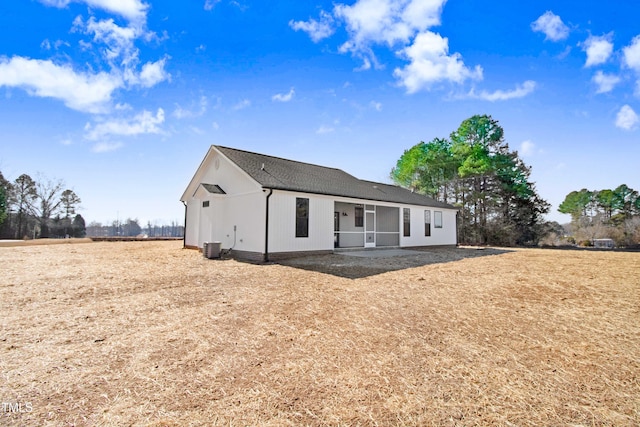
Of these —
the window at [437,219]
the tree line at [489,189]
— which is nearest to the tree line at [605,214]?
the tree line at [489,189]

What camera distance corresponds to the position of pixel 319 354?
11.3ft

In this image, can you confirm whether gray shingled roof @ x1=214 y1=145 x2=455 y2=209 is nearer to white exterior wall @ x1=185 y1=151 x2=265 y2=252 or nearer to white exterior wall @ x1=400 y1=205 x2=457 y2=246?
white exterior wall @ x1=185 y1=151 x2=265 y2=252

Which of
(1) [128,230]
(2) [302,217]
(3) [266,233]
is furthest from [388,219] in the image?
(1) [128,230]

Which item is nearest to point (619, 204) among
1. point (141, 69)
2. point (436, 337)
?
point (436, 337)

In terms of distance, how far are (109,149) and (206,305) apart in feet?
87.4

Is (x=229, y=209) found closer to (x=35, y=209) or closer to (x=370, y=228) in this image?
(x=370, y=228)

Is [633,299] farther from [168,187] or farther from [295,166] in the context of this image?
[168,187]

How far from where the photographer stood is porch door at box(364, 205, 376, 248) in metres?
16.7

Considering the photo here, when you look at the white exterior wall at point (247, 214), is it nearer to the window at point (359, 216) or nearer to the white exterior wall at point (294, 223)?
the white exterior wall at point (294, 223)

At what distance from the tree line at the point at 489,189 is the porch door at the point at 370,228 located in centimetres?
1371

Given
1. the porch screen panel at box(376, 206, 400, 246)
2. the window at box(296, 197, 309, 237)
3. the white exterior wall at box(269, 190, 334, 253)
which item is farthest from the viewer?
the porch screen panel at box(376, 206, 400, 246)

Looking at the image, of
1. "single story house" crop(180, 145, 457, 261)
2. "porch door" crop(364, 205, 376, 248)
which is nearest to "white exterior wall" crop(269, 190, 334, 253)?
"single story house" crop(180, 145, 457, 261)

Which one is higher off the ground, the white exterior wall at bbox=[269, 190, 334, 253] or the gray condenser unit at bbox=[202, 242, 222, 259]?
the white exterior wall at bbox=[269, 190, 334, 253]

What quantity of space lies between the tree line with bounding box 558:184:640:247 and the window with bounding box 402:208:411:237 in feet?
71.9
